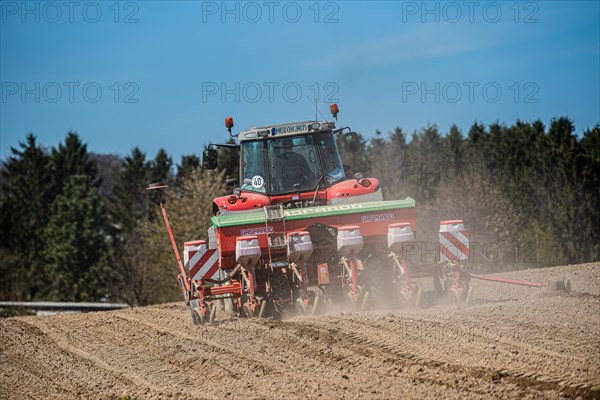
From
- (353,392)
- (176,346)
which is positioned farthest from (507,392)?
(176,346)

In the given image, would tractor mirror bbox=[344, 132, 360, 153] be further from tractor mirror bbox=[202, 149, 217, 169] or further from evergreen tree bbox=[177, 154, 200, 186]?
evergreen tree bbox=[177, 154, 200, 186]

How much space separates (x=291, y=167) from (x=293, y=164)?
0.06m

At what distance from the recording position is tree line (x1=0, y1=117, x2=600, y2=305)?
3559 cm

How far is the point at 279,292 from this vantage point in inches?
439

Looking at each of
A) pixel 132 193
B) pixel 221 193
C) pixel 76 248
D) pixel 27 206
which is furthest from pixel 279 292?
pixel 27 206

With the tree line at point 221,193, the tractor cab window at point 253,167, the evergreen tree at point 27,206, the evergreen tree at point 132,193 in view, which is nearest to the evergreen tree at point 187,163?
the tree line at point 221,193

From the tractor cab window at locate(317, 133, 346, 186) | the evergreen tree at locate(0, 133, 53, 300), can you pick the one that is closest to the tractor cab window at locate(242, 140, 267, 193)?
the tractor cab window at locate(317, 133, 346, 186)

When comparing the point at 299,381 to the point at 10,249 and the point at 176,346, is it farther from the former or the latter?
the point at 10,249

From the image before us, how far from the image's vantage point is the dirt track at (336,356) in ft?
21.7

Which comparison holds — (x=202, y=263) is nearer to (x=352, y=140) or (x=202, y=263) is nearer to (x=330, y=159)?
(x=330, y=159)

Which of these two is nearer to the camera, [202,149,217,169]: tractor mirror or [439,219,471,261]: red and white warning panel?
[439,219,471,261]: red and white warning panel

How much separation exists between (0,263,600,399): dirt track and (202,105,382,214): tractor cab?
2.38 meters

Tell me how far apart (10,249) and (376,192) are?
1786 inches

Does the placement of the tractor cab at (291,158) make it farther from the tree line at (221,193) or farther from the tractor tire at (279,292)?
the tree line at (221,193)
